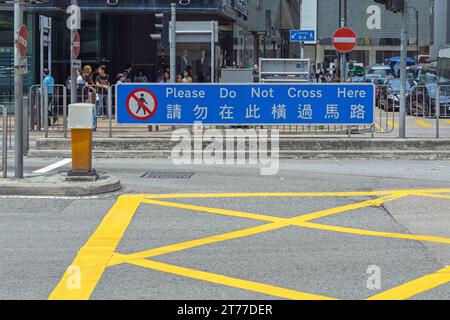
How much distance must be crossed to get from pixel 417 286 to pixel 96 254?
3.09 metres

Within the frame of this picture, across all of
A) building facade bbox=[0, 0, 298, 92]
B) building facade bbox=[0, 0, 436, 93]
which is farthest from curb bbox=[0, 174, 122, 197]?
building facade bbox=[0, 0, 298, 92]

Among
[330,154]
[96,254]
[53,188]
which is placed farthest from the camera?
[330,154]

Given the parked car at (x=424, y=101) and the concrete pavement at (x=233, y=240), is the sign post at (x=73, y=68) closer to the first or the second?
the concrete pavement at (x=233, y=240)

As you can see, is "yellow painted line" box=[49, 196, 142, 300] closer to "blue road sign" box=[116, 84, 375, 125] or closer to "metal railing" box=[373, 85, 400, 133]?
"blue road sign" box=[116, 84, 375, 125]

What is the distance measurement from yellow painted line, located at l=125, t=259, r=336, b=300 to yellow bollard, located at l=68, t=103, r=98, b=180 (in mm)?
4947

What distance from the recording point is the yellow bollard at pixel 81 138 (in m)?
13.0

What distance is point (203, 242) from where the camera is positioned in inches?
366

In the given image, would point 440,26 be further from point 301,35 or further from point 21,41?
point 21,41

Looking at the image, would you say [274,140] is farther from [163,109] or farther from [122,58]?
[122,58]

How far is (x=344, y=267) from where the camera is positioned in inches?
A: 319

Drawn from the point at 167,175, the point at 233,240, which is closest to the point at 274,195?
the point at 167,175

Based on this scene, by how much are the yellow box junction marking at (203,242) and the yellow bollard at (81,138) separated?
3.03 feet

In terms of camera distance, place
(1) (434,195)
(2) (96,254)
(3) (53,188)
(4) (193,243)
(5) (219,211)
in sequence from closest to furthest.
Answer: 1. (2) (96,254)
2. (4) (193,243)
3. (5) (219,211)
4. (3) (53,188)
5. (1) (434,195)

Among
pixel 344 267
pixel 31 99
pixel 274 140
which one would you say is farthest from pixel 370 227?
pixel 31 99
